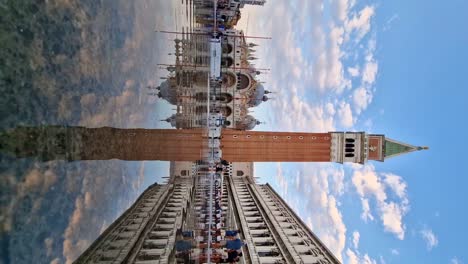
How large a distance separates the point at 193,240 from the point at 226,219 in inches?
766

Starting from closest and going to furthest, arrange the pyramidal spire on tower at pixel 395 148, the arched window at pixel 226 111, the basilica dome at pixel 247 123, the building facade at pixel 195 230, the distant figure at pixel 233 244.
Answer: the distant figure at pixel 233 244, the building facade at pixel 195 230, the pyramidal spire on tower at pixel 395 148, the arched window at pixel 226 111, the basilica dome at pixel 247 123

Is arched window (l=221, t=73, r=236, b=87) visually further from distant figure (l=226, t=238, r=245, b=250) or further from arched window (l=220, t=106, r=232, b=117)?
distant figure (l=226, t=238, r=245, b=250)

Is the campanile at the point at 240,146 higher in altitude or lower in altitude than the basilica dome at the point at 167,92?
lower

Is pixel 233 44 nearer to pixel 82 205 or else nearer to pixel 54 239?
pixel 82 205

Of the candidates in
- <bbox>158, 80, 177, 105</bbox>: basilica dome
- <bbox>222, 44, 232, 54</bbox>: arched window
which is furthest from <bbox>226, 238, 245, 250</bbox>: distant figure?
<bbox>158, 80, 177, 105</bbox>: basilica dome

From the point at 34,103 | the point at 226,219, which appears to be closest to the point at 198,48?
the point at 226,219

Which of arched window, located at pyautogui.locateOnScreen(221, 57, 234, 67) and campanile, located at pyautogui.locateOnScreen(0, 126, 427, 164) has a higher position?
arched window, located at pyautogui.locateOnScreen(221, 57, 234, 67)

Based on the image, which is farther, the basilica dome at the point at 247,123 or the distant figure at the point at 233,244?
the basilica dome at the point at 247,123

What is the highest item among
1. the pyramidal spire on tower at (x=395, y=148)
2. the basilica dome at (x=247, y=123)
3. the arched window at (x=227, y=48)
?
the arched window at (x=227, y=48)

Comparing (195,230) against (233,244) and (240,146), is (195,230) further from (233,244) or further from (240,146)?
(240,146)

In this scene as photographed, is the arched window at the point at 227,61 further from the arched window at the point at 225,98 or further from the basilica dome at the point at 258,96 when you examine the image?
the basilica dome at the point at 258,96

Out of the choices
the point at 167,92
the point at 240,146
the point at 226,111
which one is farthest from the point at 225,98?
the point at 240,146

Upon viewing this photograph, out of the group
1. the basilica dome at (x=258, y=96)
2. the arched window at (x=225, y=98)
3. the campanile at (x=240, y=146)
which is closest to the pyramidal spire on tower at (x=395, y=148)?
the campanile at (x=240, y=146)

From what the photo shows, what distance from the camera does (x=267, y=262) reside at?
4250 cm
